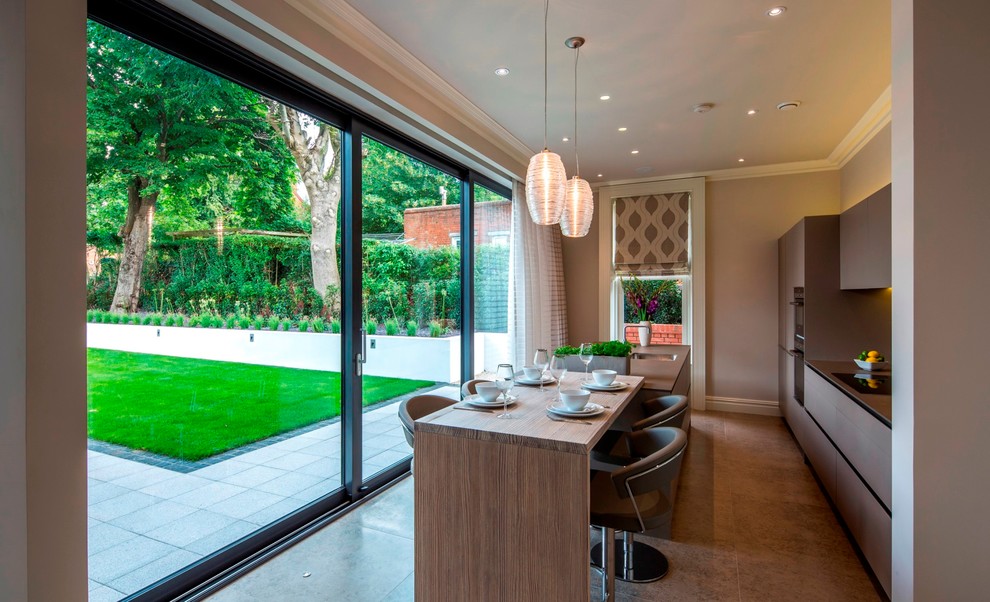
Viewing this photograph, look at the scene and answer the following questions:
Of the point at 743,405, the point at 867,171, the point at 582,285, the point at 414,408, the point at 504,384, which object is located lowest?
the point at 743,405

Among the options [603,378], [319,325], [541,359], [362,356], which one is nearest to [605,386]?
[603,378]

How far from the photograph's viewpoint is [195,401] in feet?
7.58

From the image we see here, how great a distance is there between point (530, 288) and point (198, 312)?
3484 mm

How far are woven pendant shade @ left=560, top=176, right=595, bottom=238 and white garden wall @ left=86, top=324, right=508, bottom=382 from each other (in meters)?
1.55

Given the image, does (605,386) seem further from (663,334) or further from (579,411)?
(663,334)

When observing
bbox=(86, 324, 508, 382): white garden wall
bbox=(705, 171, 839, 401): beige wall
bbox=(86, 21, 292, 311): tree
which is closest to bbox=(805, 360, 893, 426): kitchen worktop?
bbox=(705, 171, 839, 401): beige wall

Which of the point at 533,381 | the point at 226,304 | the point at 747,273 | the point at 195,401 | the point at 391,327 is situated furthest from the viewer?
the point at 747,273

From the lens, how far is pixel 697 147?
4762 mm

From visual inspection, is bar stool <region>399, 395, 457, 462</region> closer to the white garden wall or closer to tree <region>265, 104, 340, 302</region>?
the white garden wall

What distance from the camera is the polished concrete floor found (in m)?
2.26

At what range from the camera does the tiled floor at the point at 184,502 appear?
1.94 meters
